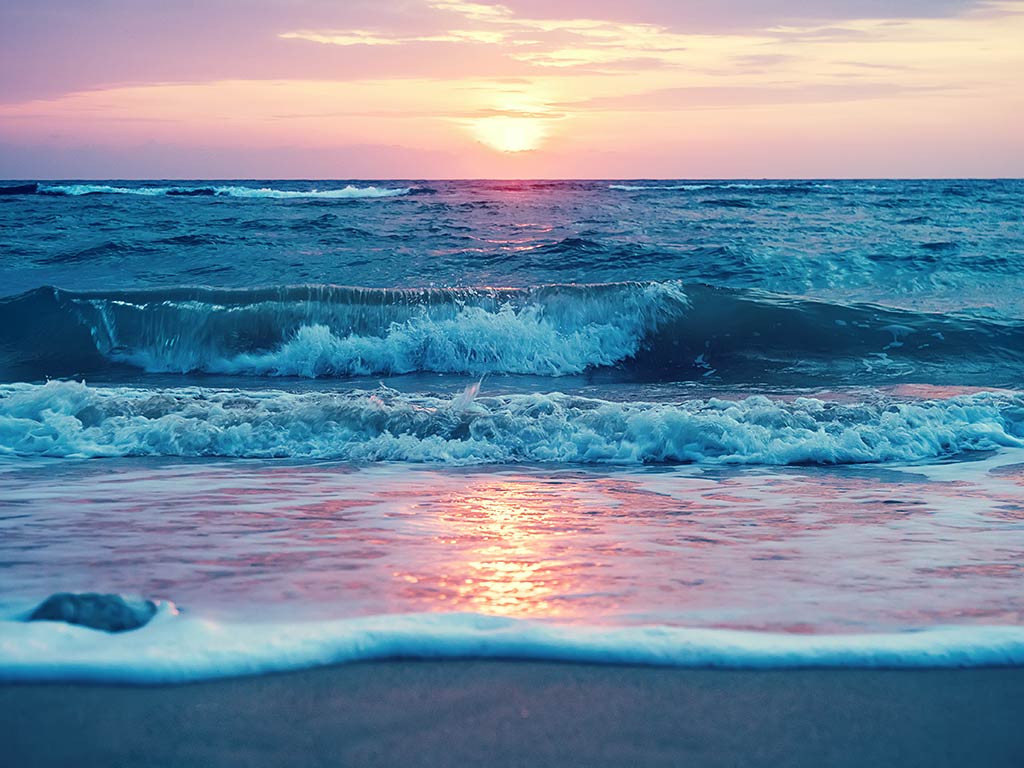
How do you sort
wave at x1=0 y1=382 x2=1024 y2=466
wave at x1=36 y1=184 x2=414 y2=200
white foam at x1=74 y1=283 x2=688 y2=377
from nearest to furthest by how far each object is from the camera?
wave at x1=0 y1=382 x2=1024 y2=466
white foam at x1=74 y1=283 x2=688 y2=377
wave at x1=36 y1=184 x2=414 y2=200

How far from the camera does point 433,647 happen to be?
2445 millimetres

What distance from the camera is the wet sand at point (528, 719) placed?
1945 millimetres

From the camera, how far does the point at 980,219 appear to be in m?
28.3

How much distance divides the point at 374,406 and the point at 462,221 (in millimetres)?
20199

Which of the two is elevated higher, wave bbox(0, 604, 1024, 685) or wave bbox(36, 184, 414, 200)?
wave bbox(36, 184, 414, 200)

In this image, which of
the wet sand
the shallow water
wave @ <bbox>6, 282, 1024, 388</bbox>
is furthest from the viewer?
wave @ <bbox>6, 282, 1024, 388</bbox>

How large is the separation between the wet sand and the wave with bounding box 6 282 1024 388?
25.2ft

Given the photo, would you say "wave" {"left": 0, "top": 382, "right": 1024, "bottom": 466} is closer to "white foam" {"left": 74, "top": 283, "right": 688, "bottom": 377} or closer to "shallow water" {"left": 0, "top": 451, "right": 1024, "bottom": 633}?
"shallow water" {"left": 0, "top": 451, "right": 1024, "bottom": 633}

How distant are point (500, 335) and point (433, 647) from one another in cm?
880

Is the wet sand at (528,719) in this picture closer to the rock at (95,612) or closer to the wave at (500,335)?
the rock at (95,612)

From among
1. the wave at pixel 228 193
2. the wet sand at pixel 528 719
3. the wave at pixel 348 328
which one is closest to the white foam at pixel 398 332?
the wave at pixel 348 328

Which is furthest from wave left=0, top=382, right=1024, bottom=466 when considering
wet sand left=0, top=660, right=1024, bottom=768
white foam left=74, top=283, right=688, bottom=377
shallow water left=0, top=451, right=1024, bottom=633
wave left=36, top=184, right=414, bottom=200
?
wave left=36, top=184, right=414, bottom=200

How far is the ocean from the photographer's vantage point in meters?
2.58

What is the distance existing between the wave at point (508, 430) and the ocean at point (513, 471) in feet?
0.09
